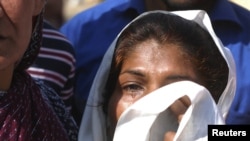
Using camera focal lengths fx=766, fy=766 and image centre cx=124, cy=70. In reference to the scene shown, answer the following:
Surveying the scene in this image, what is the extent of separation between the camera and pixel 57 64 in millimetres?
3275

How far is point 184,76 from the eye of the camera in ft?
7.83

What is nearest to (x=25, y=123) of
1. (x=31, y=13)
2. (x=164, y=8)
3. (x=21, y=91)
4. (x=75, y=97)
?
(x=21, y=91)


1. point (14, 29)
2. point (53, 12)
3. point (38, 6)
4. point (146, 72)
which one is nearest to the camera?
point (14, 29)

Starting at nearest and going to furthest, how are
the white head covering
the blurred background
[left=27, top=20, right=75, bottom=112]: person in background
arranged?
the white head covering → [left=27, top=20, right=75, bottom=112]: person in background → the blurred background

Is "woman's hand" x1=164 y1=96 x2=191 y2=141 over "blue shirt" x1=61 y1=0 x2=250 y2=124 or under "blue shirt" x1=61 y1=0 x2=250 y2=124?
under

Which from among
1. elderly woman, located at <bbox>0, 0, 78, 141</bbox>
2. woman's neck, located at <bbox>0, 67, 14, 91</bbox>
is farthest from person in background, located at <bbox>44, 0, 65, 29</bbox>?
woman's neck, located at <bbox>0, 67, 14, 91</bbox>

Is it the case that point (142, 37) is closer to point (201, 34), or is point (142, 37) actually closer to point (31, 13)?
point (201, 34)

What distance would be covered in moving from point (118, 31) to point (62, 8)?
2.15 m

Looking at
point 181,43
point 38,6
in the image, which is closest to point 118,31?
point 181,43

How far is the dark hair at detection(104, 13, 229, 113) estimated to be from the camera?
96.5 inches

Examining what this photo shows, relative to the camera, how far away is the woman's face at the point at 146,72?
7.84ft

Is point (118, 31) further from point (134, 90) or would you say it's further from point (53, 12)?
point (53, 12)

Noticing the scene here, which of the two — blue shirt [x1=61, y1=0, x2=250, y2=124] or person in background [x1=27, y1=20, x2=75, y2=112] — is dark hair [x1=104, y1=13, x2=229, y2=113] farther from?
person in background [x1=27, y1=20, x2=75, y2=112]

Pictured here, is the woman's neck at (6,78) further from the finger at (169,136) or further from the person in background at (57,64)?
the person in background at (57,64)
